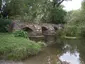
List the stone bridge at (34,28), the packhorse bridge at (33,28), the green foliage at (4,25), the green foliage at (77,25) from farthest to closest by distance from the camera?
the stone bridge at (34,28)
the packhorse bridge at (33,28)
the green foliage at (4,25)
the green foliage at (77,25)

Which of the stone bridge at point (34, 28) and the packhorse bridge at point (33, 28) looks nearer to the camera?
the packhorse bridge at point (33, 28)

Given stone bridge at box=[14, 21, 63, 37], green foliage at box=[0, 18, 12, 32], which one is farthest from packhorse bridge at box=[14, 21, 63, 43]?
green foliage at box=[0, 18, 12, 32]

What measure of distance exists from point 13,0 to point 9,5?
129cm

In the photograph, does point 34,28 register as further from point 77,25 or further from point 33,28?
point 77,25

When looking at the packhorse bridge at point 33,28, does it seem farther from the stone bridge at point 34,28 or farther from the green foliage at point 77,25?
the green foliage at point 77,25

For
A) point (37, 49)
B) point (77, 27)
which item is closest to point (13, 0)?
point (77, 27)

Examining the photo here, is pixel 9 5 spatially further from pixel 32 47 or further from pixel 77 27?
pixel 32 47

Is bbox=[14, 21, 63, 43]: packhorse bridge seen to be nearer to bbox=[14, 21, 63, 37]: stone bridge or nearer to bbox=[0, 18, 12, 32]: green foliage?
bbox=[14, 21, 63, 37]: stone bridge

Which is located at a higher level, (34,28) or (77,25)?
(77,25)

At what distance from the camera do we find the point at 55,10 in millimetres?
33688

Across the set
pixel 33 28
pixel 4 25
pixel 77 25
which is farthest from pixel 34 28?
pixel 77 25

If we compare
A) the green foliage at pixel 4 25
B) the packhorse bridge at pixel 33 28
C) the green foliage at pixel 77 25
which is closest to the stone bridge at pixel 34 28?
the packhorse bridge at pixel 33 28

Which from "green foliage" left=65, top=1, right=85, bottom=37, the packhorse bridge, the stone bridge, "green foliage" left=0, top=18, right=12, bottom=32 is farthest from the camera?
the stone bridge

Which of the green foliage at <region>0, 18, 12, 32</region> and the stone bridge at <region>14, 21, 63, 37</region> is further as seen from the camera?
the stone bridge at <region>14, 21, 63, 37</region>
